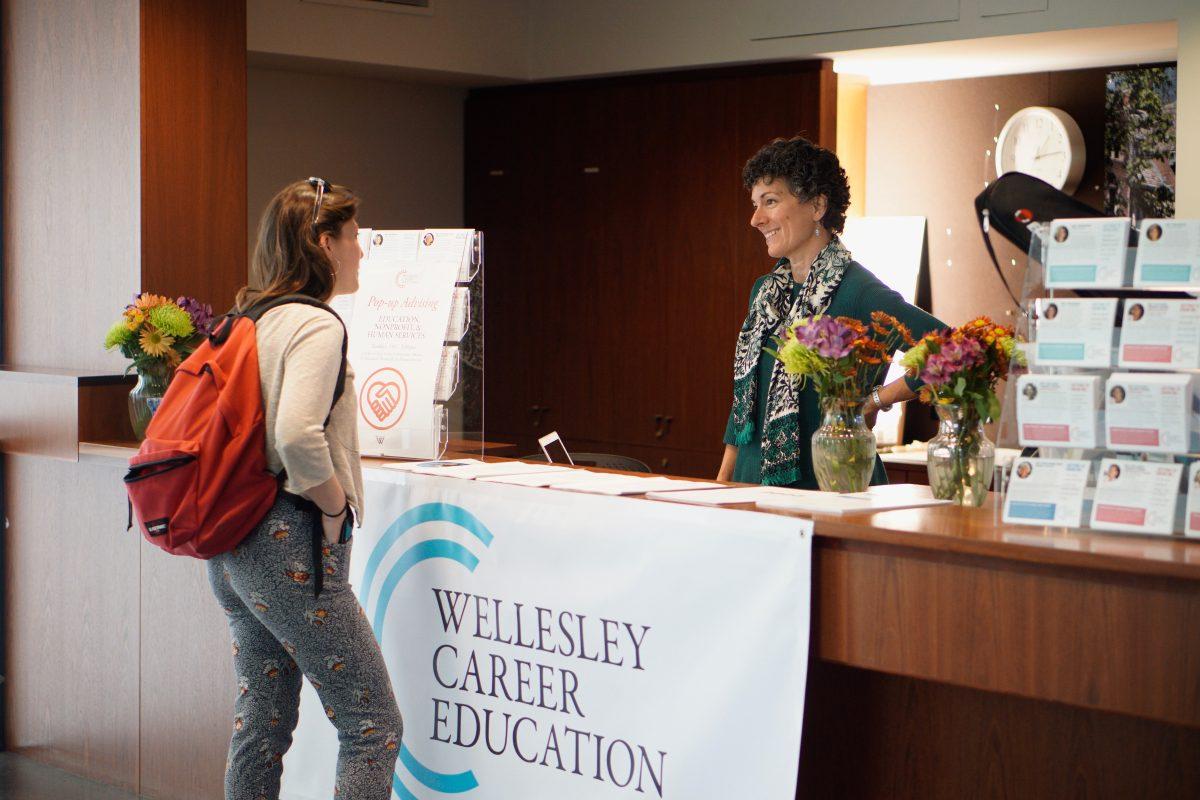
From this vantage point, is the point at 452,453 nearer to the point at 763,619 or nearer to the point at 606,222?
the point at 763,619

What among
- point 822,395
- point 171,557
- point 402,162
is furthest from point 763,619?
point 402,162

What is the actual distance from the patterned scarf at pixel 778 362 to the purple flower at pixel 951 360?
28.6 inches

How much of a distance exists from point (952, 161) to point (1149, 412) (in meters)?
3.80

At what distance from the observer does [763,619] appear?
2.54 meters

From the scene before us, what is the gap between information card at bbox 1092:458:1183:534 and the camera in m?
2.22

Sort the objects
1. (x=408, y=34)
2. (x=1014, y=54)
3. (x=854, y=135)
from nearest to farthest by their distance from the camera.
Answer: (x=1014, y=54) → (x=854, y=135) → (x=408, y=34)

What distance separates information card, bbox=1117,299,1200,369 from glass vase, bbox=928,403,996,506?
0.42m

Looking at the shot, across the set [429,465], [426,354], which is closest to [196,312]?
[426,354]

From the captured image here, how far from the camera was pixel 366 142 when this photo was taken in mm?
6879

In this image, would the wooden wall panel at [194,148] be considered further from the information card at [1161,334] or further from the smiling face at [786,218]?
the information card at [1161,334]

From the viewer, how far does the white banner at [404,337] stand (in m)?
3.50

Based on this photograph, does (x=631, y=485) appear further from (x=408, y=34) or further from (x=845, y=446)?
(x=408, y=34)

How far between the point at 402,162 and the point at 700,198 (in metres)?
1.67

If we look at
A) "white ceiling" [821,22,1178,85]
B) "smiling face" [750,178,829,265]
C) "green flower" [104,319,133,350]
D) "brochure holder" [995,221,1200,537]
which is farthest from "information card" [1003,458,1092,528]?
"white ceiling" [821,22,1178,85]
